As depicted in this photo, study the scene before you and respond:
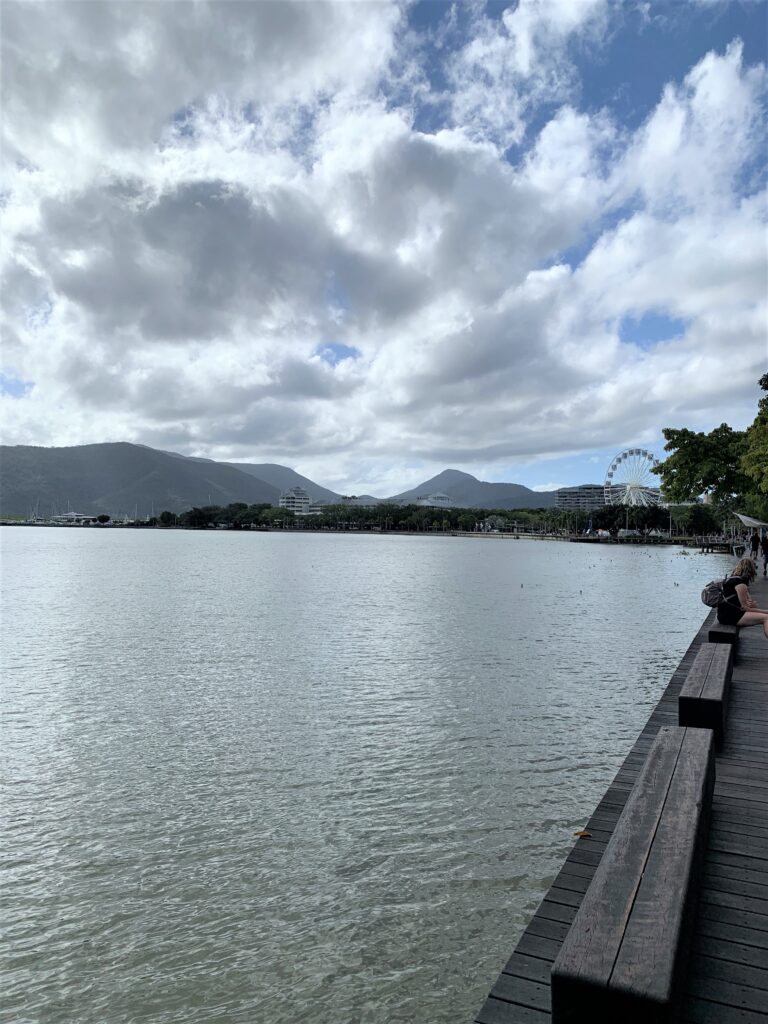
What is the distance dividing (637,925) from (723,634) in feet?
34.3

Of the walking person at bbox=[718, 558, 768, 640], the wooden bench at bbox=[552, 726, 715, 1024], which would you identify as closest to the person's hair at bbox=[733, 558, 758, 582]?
the walking person at bbox=[718, 558, 768, 640]

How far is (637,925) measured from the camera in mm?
3213

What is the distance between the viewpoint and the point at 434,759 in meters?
10.3

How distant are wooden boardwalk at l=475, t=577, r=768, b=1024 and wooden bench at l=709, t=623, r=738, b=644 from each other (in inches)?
188

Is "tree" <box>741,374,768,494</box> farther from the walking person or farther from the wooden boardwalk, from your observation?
the wooden boardwalk

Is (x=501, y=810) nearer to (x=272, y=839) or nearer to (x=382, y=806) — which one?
(x=382, y=806)

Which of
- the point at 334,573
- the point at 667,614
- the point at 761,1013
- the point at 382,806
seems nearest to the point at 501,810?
the point at 382,806

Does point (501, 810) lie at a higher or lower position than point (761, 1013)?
lower

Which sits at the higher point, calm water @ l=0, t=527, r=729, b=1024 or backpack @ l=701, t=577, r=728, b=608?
backpack @ l=701, t=577, r=728, b=608

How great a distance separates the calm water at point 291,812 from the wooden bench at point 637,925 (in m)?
2.06

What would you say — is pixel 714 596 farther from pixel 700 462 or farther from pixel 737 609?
pixel 700 462

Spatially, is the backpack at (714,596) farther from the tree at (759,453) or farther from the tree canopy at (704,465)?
the tree canopy at (704,465)

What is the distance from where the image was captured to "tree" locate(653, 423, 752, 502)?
39719mm

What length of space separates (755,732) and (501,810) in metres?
3.23
